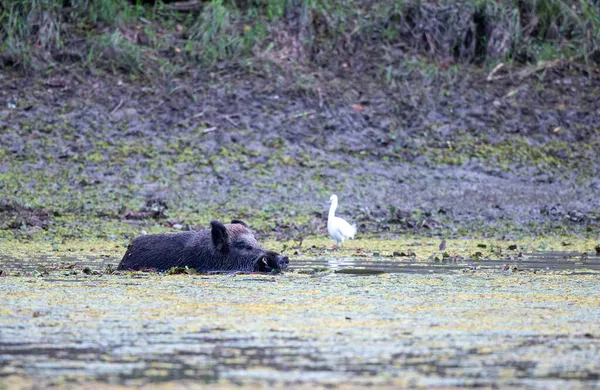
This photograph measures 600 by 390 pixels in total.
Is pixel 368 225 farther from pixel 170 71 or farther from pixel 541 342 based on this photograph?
pixel 541 342

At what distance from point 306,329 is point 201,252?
3829 mm

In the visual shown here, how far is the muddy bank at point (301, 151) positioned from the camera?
14.9 m

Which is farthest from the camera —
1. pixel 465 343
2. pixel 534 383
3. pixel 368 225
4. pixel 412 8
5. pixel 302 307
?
pixel 412 8

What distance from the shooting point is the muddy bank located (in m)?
14.9

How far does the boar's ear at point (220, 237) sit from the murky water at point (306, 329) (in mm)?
485

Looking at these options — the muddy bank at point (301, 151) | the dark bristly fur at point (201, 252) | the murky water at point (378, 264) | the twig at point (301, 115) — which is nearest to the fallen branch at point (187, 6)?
the muddy bank at point (301, 151)

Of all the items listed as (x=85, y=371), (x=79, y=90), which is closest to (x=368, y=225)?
(x=79, y=90)

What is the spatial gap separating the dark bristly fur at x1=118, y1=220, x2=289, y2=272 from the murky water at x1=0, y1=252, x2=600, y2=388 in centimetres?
46

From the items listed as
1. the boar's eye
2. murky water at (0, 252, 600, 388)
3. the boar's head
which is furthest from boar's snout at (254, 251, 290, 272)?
the boar's eye

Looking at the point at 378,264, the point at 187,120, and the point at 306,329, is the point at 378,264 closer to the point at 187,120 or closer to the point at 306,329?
the point at 306,329

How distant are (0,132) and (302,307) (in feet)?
31.9

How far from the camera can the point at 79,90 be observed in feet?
56.8

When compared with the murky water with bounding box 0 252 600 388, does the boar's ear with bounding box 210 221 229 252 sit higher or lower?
lower

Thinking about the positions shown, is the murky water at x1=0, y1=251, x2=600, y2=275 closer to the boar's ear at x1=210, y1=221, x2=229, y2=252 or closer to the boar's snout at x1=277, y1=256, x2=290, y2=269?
the boar's snout at x1=277, y1=256, x2=290, y2=269
